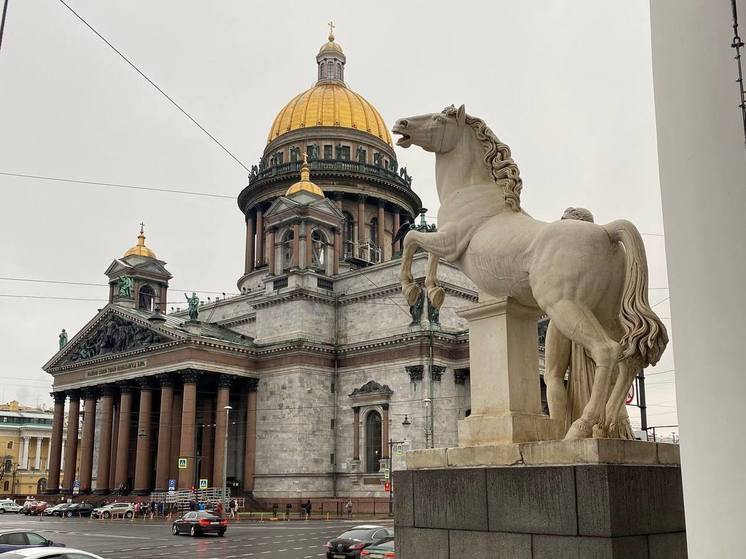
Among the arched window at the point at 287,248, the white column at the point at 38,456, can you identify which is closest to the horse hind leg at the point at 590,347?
the arched window at the point at 287,248

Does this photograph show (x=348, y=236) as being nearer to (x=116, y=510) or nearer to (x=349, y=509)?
(x=349, y=509)

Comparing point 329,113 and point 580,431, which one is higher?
point 329,113

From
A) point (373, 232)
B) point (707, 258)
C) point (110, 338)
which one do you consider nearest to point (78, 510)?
point (110, 338)

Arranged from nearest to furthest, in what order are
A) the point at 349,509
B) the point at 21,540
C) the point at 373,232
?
1. the point at 21,540
2. the point at 349,509
3. the point at 373,232

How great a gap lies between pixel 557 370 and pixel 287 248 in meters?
56.0

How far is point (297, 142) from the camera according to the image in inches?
3049

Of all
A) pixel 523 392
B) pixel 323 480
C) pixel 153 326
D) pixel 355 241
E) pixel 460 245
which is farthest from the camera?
pixel 355 241

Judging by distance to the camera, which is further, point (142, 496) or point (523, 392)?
point (142, 496)

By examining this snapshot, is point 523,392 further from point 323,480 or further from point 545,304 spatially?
point 323,480

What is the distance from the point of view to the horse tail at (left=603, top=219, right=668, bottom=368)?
7.50 meters

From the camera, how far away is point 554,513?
6953 millimetres

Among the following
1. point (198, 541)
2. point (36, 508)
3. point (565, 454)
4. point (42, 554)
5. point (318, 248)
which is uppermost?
point (318, 248)

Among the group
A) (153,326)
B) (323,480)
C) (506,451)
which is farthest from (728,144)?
(153,326)

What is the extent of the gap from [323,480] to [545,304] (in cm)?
5071
